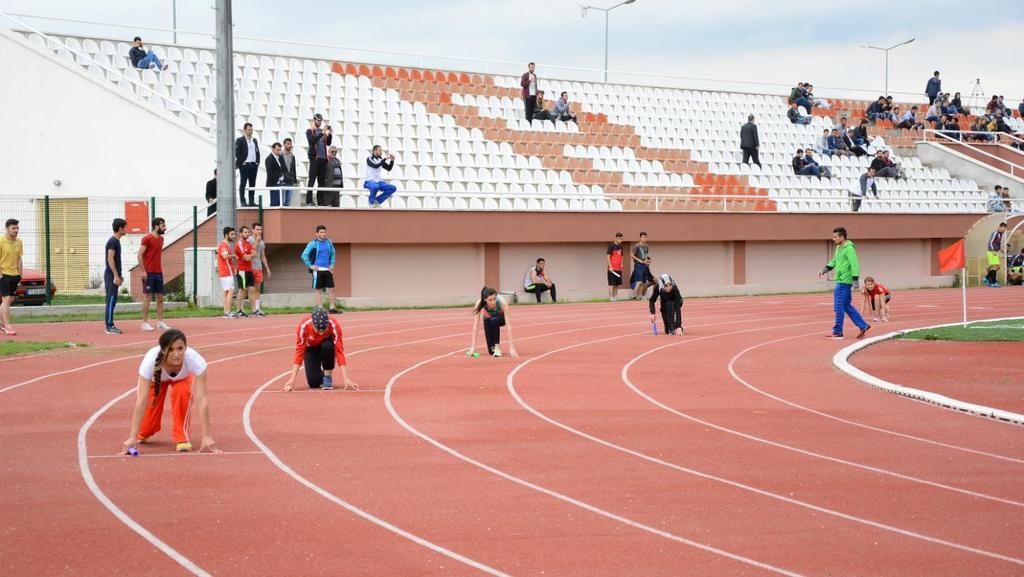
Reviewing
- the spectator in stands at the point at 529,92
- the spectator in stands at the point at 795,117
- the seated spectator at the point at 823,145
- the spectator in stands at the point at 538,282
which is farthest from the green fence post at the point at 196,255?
the spectator in stands at the point at 795,117

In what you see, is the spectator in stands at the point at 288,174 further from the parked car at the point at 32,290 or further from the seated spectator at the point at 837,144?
the seated spectator at the point at 837,144

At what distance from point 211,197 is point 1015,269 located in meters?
23.8

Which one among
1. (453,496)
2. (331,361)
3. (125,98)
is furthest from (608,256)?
(453,496)

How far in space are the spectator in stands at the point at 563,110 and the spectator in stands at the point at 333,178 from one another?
10837 millimetres

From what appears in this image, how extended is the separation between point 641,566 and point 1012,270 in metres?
32.7

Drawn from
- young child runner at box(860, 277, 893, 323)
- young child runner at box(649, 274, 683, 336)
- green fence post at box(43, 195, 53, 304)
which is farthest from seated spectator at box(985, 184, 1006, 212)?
green fence post at box(43, 195, 53, 304)

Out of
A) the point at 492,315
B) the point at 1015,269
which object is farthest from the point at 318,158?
the point at 1015,269

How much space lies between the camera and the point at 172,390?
30.5ft

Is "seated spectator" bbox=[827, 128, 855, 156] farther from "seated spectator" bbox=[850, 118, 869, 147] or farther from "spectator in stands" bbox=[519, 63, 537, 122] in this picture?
"spectator in stands" bbox=[519, 63, 537, 122]

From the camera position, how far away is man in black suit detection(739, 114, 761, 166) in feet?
120

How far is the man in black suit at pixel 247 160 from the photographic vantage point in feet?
79.9

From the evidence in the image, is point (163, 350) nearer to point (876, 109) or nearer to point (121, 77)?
point (121, 77)

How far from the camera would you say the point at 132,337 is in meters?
18.0

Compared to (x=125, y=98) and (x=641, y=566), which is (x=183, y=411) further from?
(x=125, y=98)
